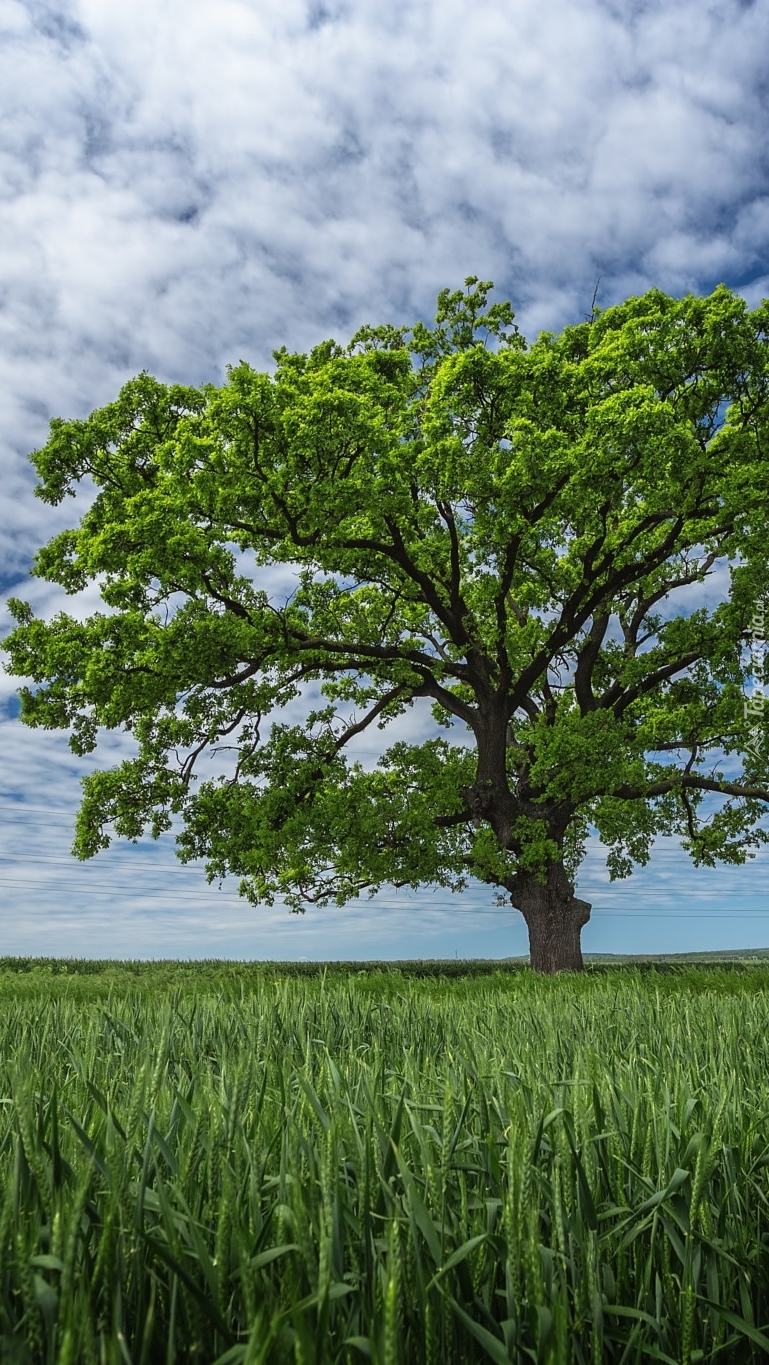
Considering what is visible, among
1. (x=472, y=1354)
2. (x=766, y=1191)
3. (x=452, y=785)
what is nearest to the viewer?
(x=472, y=1354)

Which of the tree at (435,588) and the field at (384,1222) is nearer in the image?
the field at (384,1222)

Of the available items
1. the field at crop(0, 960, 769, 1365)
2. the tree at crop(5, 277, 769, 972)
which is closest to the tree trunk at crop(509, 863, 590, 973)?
the tree at crop(5, 277, 769, 972)

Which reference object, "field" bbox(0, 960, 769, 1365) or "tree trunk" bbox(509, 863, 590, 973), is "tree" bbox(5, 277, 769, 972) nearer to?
"tree trunk" bbox(509, 863, 590, 973)

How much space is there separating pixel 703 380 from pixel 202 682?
11450mm

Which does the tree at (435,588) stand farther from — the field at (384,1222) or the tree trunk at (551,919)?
the field at (384,1222)

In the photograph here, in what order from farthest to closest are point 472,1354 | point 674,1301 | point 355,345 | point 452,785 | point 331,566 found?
point 355,345
point 452,785
point 331,566
point 674,1301
point 472,1354

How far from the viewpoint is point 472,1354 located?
61.8 inches

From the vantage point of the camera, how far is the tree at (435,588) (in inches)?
629

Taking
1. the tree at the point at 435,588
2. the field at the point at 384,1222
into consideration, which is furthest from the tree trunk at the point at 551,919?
the field at the point at 384,1222

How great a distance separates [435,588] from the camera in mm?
19375

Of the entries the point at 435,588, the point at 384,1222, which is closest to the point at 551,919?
the point at 435,588

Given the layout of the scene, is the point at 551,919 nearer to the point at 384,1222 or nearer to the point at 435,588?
the point at 435,588

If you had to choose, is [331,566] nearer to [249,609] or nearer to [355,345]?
[249,609]

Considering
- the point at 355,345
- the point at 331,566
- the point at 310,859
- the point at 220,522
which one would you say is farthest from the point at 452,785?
the point at 355,345
